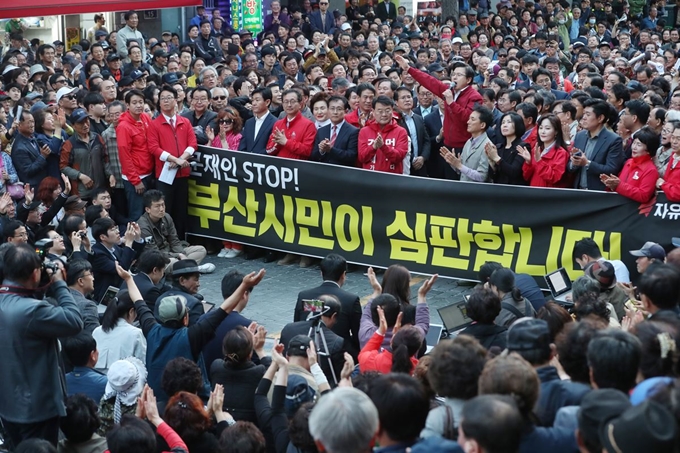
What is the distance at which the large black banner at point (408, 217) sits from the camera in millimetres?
9234

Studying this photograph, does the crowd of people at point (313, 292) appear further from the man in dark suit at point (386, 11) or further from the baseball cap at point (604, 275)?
the man in dark suit at point (386, 11)

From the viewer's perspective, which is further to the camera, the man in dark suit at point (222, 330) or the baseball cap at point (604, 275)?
the baseball cap at point (604, 275)

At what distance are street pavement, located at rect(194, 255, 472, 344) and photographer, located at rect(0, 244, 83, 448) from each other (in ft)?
11.1

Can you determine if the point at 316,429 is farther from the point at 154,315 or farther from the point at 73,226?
the point at 73,226

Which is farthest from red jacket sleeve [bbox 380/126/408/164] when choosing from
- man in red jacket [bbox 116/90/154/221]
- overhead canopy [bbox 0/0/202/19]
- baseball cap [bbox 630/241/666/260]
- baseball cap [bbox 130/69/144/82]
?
baseball cap [bbox 130/69/144/82]

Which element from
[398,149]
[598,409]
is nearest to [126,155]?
[398,149]

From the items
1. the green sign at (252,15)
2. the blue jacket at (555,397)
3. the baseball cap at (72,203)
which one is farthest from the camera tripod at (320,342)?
the green sign at (252,15)

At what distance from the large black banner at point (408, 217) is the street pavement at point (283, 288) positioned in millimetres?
228

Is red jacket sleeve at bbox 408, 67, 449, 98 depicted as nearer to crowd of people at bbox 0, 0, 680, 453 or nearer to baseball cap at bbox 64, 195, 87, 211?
crowd of people at bbox 0, 0, 680, 453

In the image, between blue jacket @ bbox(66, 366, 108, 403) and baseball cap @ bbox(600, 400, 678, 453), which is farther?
blue jacket @ bbox(66, 366, 108, 403)

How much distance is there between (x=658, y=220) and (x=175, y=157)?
5.27 m

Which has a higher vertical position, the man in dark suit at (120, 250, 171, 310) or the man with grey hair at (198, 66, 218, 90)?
the man with grey hair at (198, 66, 218, 90)

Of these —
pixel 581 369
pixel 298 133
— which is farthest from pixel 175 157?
pixel 581 369

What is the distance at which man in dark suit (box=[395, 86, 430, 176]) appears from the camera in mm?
11273
